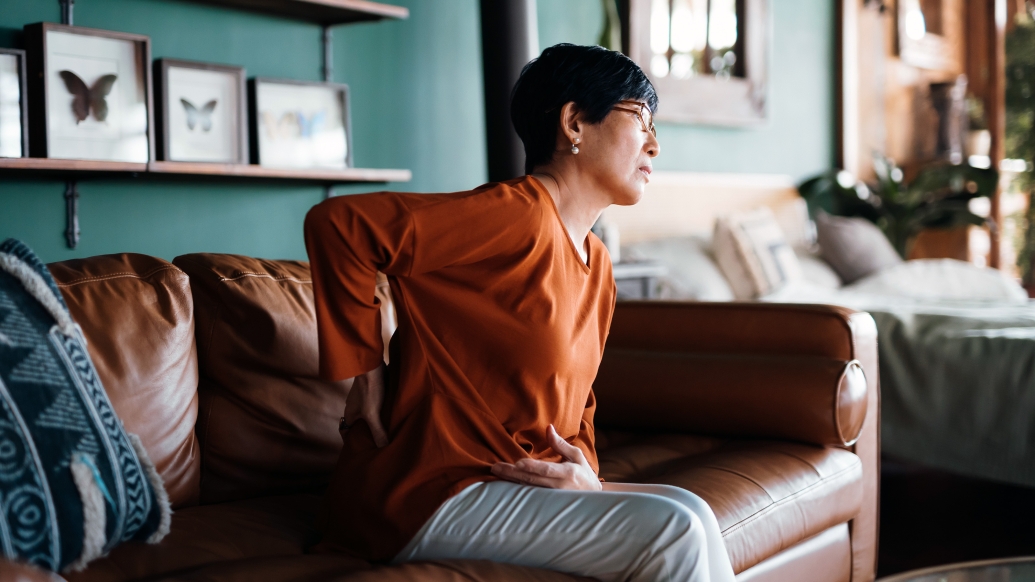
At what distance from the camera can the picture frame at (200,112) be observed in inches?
93.0

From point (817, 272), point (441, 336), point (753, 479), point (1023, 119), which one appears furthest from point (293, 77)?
point (1023, 119)

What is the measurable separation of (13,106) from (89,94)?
0.59ft

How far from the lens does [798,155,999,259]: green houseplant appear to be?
492 cm

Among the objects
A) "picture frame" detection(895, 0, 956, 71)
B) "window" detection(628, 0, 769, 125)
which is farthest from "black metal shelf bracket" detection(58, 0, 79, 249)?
"picture frame" detection(895, 0, 956, 71)

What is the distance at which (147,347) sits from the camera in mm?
1488

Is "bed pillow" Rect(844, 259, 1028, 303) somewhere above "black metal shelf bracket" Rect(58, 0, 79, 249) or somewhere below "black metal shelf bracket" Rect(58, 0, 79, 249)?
below

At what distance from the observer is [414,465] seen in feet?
4.08

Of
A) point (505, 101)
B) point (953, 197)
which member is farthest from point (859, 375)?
point (953, 197)

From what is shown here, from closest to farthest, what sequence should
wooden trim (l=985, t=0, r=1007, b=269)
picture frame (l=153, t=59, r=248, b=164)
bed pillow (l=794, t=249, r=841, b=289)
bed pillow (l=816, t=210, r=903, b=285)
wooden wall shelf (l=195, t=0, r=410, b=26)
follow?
picture frame (l=153, t=59, r=248, b=164) → wooden wall shelf (l=195, t=0, r=410, b=26) → bed pillow (l=794, t=249, r=841, b=289) → bed pillow (l=816, t=210, r=903, b=285) → wooden trim (l=985, t=0, r=1007, b=269)

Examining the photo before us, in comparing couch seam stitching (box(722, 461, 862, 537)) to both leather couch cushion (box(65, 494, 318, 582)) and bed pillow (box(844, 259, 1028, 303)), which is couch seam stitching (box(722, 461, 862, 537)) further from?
bed pillow (box(844, 259, 1028, 303))

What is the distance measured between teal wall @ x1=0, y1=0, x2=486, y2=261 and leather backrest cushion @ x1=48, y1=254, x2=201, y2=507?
0.86 meters

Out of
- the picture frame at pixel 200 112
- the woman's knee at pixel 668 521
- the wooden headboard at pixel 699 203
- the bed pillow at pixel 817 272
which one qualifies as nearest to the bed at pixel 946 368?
the wooden headboard at pixel 699 203

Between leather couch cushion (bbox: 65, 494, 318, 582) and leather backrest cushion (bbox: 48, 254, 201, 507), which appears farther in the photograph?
leather backrest cushion (bbox: 48, 254, 201, 507)

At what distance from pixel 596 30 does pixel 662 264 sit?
3.57ft
